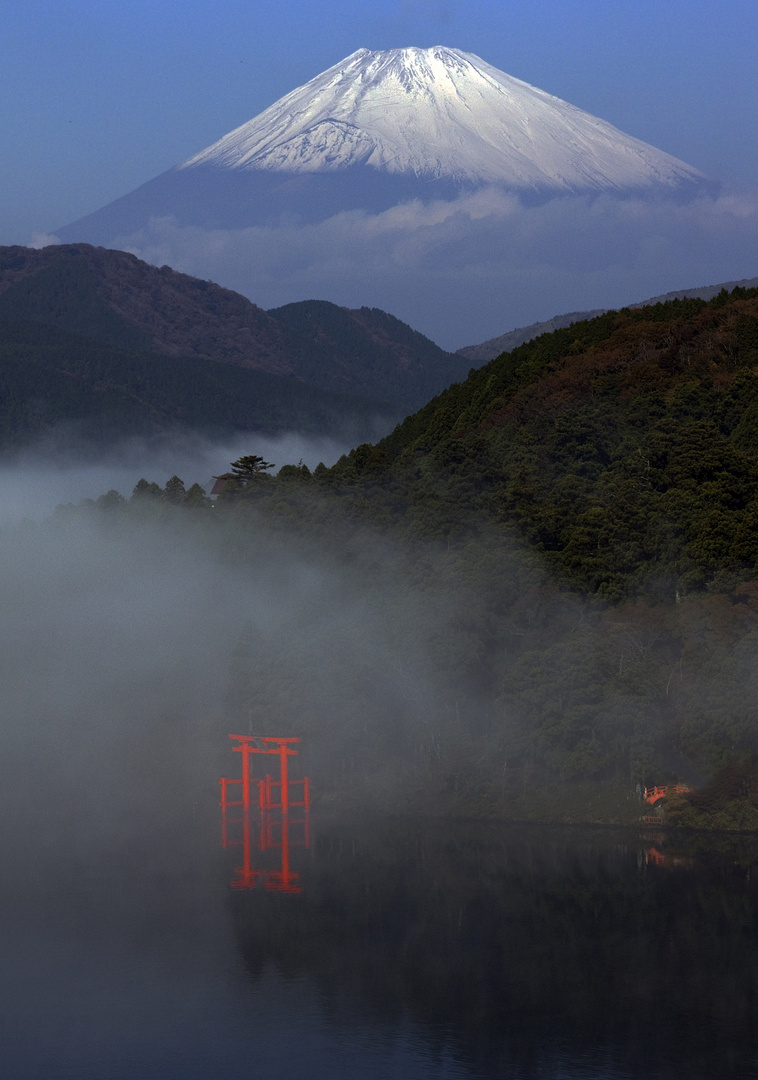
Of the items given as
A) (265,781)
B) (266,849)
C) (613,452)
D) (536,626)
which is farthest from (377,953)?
(613,452)

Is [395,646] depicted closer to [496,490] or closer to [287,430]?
[496,490]

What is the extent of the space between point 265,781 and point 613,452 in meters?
19.6

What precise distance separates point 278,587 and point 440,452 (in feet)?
30.6

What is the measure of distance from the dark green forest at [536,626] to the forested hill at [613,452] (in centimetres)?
12

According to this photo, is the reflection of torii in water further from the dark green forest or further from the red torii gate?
the dark green forest

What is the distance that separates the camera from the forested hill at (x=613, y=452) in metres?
43.9

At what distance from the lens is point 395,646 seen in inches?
1709

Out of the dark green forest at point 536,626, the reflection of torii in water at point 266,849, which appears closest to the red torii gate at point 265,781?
the reflection of torii in water at point 266,849

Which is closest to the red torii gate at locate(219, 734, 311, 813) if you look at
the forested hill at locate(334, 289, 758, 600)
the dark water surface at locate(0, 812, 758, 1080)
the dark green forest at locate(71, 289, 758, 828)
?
the dark green forest at locate(71, 289, 758, 828)

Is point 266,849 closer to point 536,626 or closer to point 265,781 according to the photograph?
point 265,781

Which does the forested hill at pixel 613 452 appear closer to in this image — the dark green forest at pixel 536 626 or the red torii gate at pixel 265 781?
the dark green forest at pixel 536 626

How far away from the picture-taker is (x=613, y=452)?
54.8m

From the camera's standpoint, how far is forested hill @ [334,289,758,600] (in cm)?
4388

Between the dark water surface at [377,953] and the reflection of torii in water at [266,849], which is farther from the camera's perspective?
the reflection of torii in water at [266,849]
